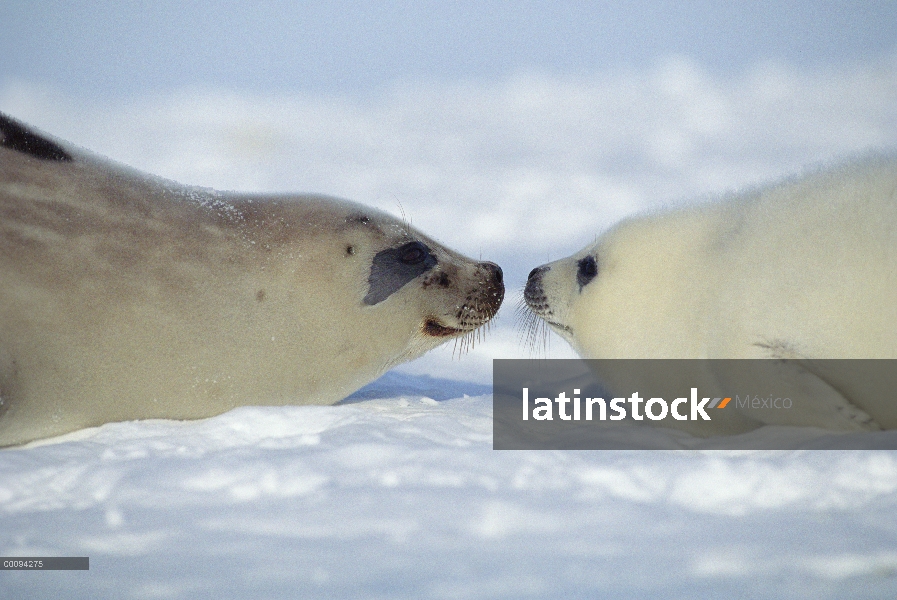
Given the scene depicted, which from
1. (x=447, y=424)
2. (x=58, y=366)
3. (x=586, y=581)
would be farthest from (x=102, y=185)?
(x=586, y=581)

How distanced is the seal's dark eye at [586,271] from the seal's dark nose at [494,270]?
0.43 metres

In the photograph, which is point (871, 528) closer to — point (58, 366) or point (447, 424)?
point (447, 424)

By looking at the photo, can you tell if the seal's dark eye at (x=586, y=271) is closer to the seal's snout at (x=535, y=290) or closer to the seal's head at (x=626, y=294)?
the seal's head at (x=626, y=294)

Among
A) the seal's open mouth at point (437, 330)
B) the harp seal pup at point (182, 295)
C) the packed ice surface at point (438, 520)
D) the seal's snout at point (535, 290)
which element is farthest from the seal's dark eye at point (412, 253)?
the packed ice surface at point (438, 520)

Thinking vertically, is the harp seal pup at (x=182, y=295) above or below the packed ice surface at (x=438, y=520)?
above

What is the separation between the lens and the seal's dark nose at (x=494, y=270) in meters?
4.41

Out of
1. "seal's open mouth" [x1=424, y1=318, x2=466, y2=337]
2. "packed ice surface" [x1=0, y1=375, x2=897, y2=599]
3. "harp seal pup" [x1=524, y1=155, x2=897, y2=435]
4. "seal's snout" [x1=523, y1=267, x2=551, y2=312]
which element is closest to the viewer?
"packed ice surface" [x1=0, y1=375, x2=897, y2=599]

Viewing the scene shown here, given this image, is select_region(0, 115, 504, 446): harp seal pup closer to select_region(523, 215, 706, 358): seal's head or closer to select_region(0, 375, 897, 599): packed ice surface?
select_region(523, 215, 706, 358): seal's head

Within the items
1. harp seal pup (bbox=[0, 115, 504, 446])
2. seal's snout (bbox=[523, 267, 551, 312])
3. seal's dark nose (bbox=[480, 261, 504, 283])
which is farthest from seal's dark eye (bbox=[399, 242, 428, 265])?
seal's snout (bbox=[523, 267, 551, 312])

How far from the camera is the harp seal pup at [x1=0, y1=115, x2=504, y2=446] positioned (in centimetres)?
342

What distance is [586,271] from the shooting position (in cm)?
416

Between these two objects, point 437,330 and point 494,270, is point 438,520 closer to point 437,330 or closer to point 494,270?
point 437,330

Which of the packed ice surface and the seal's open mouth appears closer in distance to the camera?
the packed ice surface

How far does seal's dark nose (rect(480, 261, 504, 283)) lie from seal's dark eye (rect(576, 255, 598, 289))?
43cm
